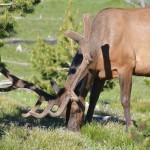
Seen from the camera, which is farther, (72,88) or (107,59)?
(107,59)

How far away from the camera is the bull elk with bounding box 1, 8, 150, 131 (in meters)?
9.45

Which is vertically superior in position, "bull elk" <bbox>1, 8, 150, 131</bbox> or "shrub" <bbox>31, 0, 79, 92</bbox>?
"bull elk" <bbox>1, 8, 150, 131</bbox>

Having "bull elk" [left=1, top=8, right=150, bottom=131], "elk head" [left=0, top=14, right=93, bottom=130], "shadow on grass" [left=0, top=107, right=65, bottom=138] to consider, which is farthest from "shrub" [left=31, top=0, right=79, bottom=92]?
"elk head" [left=0, top=14, right=93, bottom=130]

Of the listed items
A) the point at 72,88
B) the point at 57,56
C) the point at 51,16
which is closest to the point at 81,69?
the point at 72,88

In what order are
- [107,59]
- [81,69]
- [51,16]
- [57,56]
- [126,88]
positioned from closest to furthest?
[81,69]
[107,59]
[126,88]
[57,56]
[51,16]

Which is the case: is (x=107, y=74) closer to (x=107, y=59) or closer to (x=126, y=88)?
(x=107, y=59)

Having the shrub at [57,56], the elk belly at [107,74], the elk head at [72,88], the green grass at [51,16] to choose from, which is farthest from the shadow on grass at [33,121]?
the green grass at [51,16]

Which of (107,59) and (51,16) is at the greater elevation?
(107,59)

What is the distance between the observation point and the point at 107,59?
34.3ft

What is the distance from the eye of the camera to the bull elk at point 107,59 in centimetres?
945

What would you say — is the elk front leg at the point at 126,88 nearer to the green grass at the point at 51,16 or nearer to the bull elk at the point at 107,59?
the bull elk at the point at 107,59

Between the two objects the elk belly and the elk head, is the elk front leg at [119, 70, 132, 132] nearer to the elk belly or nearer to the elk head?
the elk belly

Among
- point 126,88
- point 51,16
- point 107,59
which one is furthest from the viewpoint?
point 51,16

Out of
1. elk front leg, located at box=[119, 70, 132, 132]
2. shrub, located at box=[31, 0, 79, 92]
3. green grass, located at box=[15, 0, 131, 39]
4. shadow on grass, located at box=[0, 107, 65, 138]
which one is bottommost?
green grass, located at box=[15, 0, 131, 39]
